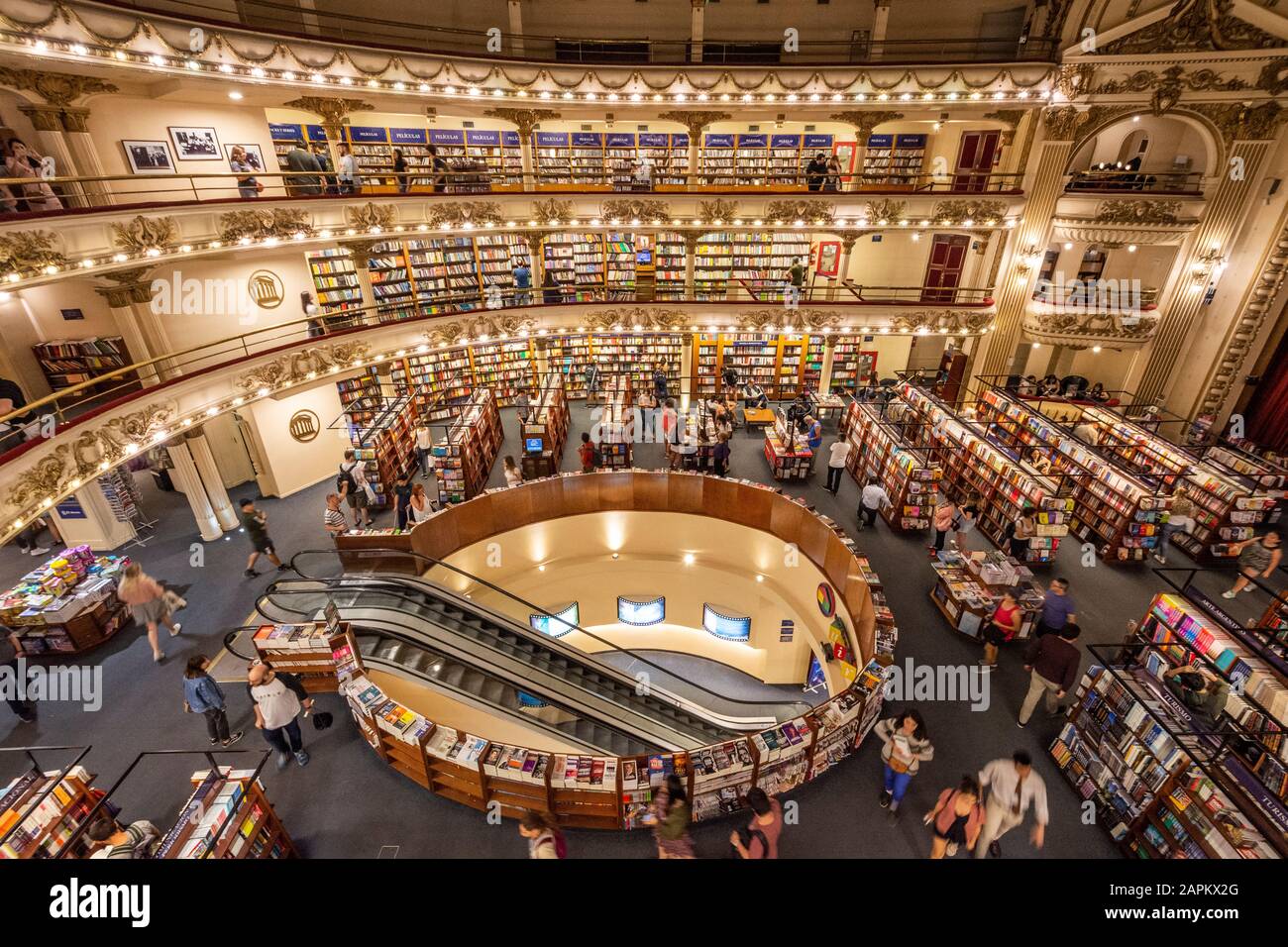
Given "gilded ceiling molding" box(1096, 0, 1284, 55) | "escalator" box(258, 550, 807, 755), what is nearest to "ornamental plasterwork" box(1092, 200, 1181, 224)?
"gilded ceiling molding" box(1096, 0, 1284, 55)

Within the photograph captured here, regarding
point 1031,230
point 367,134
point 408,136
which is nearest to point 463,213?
point 408,136

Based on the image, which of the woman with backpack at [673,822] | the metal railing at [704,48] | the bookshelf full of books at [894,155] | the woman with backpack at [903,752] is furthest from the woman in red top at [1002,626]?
the bookshelf full of books at [894,155]

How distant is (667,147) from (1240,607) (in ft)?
51.3

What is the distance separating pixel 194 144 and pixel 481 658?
11089mm

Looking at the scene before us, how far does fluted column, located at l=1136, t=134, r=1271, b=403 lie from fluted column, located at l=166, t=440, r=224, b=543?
866 inches

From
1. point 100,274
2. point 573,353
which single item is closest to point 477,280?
point 573,353

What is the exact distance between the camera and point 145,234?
29.5 feet

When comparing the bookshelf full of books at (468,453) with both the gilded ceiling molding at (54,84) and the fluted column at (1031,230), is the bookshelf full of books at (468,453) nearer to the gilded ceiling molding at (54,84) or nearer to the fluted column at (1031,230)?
the gilded ceiling molding at (54,84)

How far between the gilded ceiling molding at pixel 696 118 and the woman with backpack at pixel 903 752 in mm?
13385

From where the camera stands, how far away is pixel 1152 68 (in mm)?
12289

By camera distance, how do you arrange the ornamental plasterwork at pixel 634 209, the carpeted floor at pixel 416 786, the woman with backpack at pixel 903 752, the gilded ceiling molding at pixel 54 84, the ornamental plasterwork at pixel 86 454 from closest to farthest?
the woman with backpack at pixel 903 752
the carpeted floor at pixel 416 786
the ornamental plasterwork at pixel 86 454
the gilded ceiling molding at pixel 54 84
the ornamental plasterwork at pixel 634 209

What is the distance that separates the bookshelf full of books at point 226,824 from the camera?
15.5 ft

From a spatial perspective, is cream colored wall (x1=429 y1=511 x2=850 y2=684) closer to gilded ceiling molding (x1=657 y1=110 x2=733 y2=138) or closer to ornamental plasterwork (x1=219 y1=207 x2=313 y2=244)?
ornamental plasterwork (x1=219 y1=207 x2=313 y2=244)

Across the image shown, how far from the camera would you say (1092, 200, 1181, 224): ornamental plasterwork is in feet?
43.4
